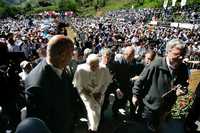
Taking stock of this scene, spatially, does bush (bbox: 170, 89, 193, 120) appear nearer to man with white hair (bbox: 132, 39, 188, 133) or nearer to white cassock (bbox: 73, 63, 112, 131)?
white cassock (bbox: 73, 63, 112, 131)

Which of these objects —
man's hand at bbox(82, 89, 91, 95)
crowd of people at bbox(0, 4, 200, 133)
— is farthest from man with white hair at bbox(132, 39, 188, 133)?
man's hand at bbox(82, 89, 91, 95)

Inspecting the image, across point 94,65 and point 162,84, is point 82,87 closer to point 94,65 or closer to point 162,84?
point 94,65

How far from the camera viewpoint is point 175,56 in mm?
6344

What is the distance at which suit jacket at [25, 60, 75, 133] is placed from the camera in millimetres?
4379

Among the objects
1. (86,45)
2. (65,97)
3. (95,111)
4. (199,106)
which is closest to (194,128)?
(199,106)

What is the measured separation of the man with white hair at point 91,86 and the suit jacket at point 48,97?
3158 mm

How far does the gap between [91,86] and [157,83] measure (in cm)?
181

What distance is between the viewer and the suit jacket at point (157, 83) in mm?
6363

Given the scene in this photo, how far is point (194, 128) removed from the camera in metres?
6.86

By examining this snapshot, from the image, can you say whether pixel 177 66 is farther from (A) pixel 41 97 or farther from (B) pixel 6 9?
(B) pixel 6 9

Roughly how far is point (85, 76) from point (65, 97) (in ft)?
10.8

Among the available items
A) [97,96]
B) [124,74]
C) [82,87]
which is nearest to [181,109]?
[124,74]

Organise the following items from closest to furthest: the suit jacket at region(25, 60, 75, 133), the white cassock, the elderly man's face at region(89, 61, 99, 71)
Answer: the suit jacket at region(25, 60, 75, 133) < the elderly man's face at region(89, 61, 99, 71) < the white cassock

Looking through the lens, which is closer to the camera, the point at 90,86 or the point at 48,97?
the point at 48,97
